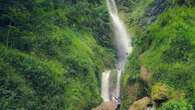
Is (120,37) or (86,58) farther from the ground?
(120,37)

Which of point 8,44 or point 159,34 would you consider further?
point 8,44

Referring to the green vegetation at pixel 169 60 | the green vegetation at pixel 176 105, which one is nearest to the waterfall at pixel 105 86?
the green vegetation at pixel 169 60

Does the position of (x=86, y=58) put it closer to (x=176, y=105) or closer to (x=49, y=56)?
(x=49, y=56)

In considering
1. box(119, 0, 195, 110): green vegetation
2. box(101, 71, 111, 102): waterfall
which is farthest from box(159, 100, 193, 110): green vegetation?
box(101, 71, 111, 102): waterfall

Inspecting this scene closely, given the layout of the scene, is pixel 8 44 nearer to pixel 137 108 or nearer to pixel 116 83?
pixel 116 83

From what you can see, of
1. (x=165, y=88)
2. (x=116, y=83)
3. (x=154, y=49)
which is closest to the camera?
(x=165, y=88)

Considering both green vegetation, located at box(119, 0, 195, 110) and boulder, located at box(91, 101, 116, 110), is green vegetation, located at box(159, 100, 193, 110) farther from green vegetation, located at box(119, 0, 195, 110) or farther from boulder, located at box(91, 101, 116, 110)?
boulder, located at box(91, 101, 116, 110)

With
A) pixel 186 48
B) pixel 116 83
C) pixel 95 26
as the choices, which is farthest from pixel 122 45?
pixel 186 48

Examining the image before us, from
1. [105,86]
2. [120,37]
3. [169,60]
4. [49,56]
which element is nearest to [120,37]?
[120,37]
